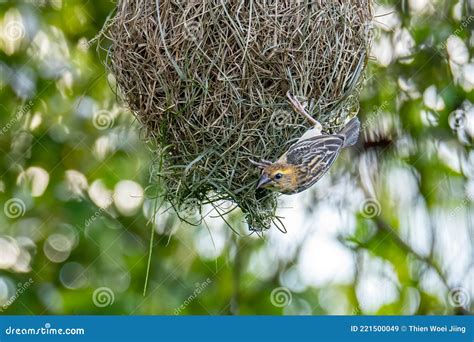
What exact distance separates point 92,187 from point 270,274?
0.65m

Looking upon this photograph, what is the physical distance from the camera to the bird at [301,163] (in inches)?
81.4

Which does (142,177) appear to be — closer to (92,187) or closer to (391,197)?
(92,187)

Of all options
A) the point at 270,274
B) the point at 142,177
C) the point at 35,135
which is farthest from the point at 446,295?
the point at 35,135


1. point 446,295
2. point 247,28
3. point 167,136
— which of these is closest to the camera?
point 247,28

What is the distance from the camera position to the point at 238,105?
82.0 inches

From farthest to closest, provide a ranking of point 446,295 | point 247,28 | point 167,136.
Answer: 1. point 446,295
2. point 167,136
3. point 247,28

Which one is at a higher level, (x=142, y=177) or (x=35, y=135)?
(x=35, y=135)

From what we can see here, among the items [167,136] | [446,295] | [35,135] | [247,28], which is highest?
[247,28]
